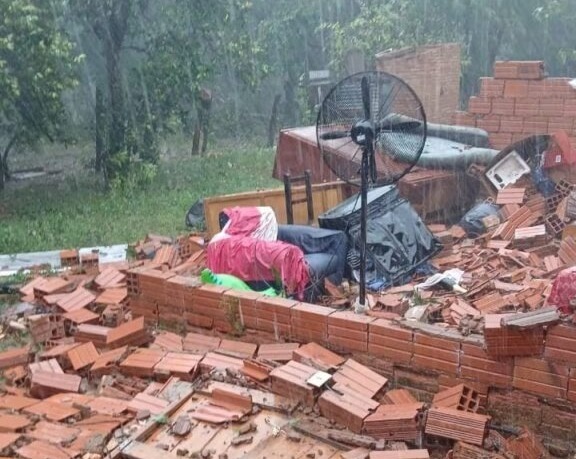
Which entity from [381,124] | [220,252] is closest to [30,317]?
[220,252]

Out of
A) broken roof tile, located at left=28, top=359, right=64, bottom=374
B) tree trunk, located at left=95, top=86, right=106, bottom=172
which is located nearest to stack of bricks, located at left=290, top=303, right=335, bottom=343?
broken roof tile, located at left=28, top=359, right=64, bottom=374

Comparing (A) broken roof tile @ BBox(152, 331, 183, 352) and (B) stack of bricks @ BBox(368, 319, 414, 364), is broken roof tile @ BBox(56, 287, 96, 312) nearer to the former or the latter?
(A) broken roof tile @ BBox(152, 331, 183, 352)

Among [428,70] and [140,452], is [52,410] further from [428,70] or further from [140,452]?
[428,70]

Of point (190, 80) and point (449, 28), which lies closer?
point (190, 80)

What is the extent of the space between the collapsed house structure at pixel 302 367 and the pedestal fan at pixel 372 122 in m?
0.93

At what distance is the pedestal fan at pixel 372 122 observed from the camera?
5.64 meters

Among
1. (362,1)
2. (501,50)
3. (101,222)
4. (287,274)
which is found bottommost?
(101,222)

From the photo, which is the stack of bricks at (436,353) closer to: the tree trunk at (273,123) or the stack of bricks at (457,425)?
the stack of bricks at (457,425)

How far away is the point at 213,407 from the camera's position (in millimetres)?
4977

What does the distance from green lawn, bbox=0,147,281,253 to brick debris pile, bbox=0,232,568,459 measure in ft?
18.2

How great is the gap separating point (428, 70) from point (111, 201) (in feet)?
23.7

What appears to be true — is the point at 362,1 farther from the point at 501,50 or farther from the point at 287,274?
the point at 287,274

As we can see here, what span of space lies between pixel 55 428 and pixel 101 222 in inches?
341

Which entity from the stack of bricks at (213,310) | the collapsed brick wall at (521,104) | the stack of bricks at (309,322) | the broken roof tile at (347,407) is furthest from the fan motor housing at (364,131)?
the collapsed brick wall at (521,104)
